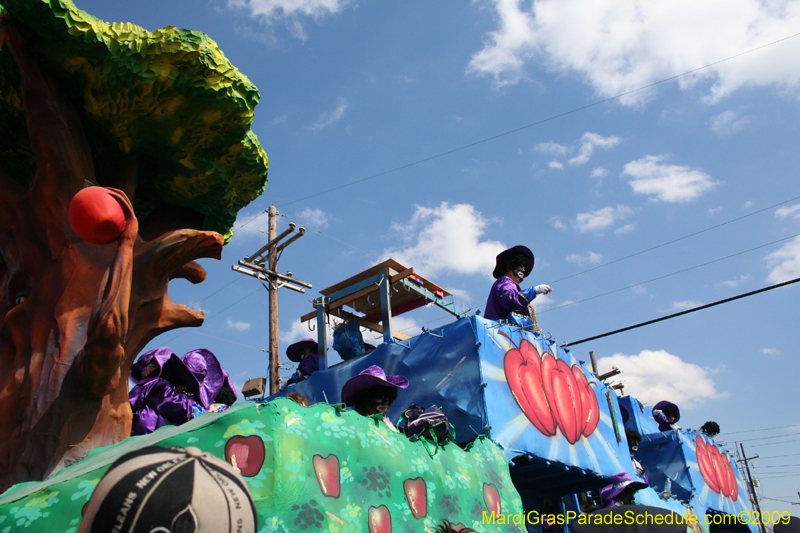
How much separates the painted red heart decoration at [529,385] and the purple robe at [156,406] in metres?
3.67

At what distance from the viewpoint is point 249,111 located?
5359 mm

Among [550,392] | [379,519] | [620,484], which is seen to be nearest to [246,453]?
[379,519]

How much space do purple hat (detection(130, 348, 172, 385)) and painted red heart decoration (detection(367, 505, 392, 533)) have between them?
10.8 feet

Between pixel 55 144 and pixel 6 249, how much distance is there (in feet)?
3.49

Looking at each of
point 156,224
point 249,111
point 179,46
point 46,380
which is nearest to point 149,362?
point 156,224

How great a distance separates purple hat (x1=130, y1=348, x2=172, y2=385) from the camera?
622 centimetres

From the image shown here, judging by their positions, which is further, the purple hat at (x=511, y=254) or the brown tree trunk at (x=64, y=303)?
the purple hat at (x=511, y=254)

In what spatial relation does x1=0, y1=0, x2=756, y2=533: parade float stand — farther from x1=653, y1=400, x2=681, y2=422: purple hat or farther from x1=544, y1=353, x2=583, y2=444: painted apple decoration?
x1=653, y1=400, x2=681, y2=422: purple hat

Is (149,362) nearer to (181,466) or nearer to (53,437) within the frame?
(53,437)

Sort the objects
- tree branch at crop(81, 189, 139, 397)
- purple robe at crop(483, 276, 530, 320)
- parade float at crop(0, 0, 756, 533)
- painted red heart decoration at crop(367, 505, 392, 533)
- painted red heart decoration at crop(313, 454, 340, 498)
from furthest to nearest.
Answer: purple robe at crop(483, 276, 530, 320), tree branch at crop(81, 189, 139, 397), painted red heart decoration at crop(367, 505, 392, 533), painted red heart decoration at crop(313, 454, 340, 498), parade float at crop(0, 0, 756, 533)

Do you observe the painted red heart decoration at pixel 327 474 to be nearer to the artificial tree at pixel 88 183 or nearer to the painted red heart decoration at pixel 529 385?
the artificial tree at pixel 88 183

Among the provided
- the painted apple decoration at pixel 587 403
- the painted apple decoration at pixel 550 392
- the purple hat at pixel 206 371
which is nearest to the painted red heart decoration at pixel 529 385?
the painted apple decoration at pixel 550 392

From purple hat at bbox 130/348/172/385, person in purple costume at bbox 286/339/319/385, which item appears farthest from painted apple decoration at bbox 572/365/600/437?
purple hat at bbox 130/348/172/385

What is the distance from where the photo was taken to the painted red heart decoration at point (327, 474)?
12.1ft
